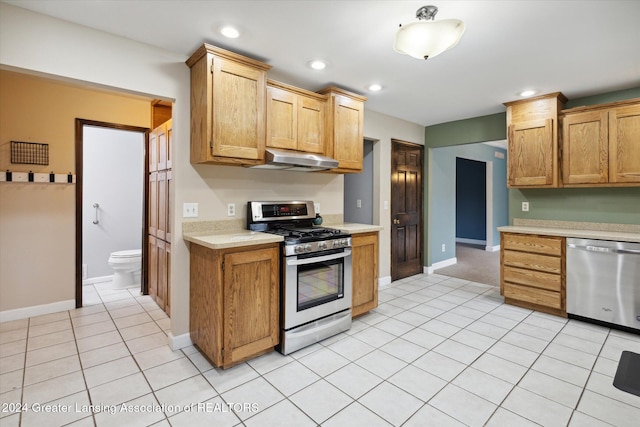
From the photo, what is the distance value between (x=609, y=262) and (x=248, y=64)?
150 inches

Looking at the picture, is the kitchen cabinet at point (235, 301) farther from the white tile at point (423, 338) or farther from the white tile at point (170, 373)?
the white tile at point (423, 338)

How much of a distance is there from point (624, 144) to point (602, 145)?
17cm

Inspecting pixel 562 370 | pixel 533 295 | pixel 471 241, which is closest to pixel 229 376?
pixel 562 370

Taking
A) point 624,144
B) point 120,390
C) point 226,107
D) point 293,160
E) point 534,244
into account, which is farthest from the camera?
point 534,244

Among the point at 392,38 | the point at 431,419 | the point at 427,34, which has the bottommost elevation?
the point at 431,419

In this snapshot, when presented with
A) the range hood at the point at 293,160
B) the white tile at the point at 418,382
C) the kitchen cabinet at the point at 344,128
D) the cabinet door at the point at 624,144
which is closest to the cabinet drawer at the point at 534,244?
the cabinet door at the point at 624,144

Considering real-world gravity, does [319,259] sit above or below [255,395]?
above

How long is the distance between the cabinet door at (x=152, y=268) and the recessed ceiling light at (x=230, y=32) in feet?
8.01

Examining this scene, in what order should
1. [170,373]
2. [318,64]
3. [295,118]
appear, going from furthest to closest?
1. [295,118]
2. [318,64]
3. [170,373]

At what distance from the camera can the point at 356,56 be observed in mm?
2684

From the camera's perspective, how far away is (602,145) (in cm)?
326

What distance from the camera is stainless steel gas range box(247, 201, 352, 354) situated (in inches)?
99.9

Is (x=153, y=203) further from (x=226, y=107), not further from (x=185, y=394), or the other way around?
(x=185, y=394)

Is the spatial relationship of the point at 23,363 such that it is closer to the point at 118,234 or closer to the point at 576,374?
the point at 118,234
